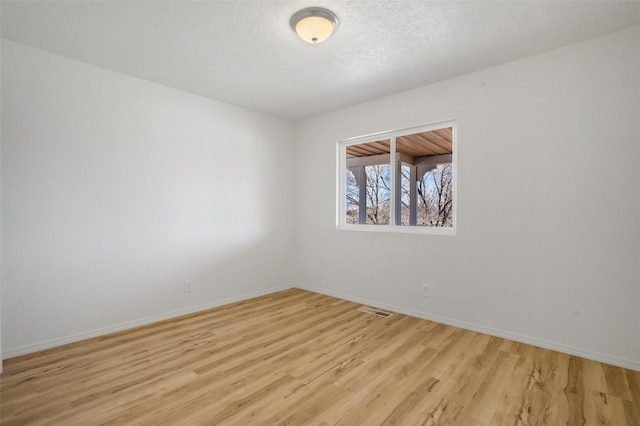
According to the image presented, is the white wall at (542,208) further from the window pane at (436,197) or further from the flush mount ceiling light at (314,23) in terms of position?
the flush mount ceiling light at (314,23)

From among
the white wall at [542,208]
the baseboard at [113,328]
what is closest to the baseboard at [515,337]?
the white wall at [542,208]

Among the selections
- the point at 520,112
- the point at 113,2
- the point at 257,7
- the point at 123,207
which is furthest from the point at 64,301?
the point at 520,112

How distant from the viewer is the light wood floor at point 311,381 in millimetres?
1854

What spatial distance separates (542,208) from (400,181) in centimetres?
155

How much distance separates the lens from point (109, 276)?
3.13m

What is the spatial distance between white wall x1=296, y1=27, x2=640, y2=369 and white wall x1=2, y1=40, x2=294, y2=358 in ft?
6.84

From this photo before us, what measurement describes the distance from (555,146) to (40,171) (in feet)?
14.7

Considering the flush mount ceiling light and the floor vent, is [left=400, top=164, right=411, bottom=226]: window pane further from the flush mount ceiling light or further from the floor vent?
the flush mount ceiling light

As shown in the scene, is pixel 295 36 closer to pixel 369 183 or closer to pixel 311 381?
pixel 369 183

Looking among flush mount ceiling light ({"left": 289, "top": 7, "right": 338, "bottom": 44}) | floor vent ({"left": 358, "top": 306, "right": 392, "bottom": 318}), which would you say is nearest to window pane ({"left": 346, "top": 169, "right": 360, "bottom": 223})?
floor vent ({"left": 358, "top": 306, "right": 392, "bottom": 318})

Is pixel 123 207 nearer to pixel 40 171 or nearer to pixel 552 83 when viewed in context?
pixel 40 171

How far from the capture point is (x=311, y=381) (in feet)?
7.29

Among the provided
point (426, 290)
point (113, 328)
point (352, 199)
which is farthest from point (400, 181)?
point (113, 328)

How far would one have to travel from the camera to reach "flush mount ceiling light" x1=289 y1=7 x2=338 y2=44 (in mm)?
2219
